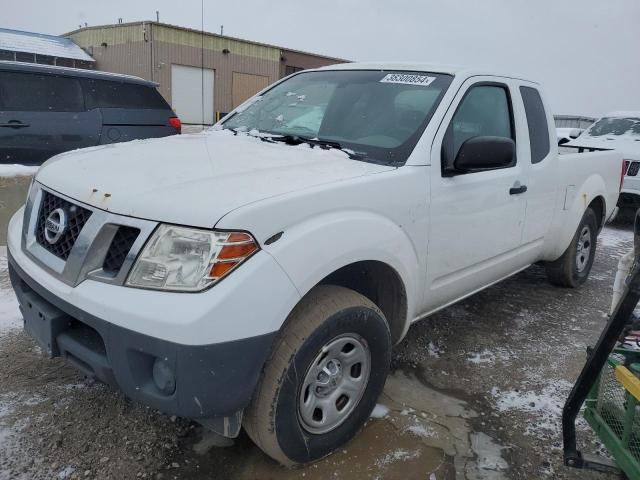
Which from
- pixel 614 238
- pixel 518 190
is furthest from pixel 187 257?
pixel 614 238

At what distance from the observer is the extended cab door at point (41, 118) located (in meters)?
6.16

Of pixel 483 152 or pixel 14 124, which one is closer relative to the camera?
pixel 483 152

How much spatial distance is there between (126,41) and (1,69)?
21654mm

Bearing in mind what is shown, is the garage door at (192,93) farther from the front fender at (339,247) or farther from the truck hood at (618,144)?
the front fender at (339,247)

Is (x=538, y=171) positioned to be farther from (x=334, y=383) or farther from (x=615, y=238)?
(x=615, y=238)

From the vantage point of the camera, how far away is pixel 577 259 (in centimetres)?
500

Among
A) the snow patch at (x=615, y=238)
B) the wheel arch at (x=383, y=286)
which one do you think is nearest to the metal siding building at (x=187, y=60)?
the snow patch at (x=615, y=238)

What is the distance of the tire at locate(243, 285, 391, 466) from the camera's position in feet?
6.72

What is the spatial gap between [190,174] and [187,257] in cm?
46

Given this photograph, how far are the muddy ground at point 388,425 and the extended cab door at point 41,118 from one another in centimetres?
306

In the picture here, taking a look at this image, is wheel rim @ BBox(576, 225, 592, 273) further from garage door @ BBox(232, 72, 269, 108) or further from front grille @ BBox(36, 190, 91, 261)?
garage door @ BBox(232, 72, 269, 108)

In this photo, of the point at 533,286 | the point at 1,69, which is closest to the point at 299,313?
the point at 533,286

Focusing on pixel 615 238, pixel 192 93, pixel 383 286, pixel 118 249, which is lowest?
pixel 615 238

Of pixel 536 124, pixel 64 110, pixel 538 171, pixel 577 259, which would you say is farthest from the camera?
pixel 64 110
